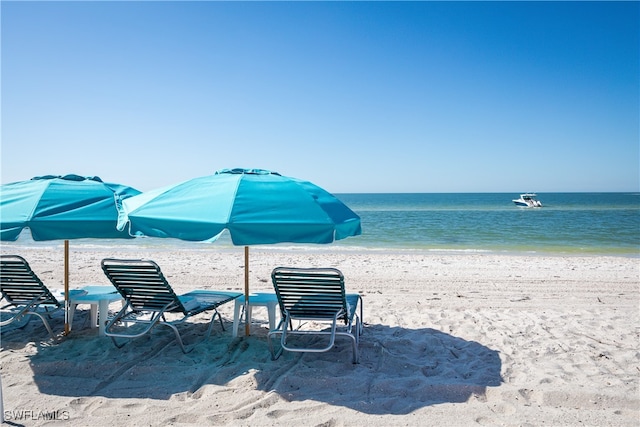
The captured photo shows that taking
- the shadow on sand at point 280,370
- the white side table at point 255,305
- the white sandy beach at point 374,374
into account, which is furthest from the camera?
the white side table at point 255,305

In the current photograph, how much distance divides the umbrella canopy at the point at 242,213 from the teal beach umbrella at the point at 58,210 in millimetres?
320

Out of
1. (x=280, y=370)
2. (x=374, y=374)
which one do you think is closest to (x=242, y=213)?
(x=280, y=370)

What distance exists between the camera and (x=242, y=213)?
148 inches

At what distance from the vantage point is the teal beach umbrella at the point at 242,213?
3650 millimetres

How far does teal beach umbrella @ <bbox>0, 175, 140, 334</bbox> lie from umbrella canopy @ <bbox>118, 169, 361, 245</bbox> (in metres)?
0.32

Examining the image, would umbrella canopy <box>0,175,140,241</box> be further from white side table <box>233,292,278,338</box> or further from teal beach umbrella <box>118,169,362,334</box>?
white side table <box>233,292,278,338</box>

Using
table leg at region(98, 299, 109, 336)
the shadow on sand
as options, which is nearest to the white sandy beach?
the shadow on sand

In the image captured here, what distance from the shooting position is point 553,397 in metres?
3.51

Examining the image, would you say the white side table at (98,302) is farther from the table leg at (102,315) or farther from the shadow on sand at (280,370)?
the shadow on sand at (280,370)

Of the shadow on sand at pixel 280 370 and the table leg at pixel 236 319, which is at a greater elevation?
the table leg at pixel 236 319

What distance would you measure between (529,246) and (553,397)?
16.3 m

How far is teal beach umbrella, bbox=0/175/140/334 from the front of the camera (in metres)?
4.05

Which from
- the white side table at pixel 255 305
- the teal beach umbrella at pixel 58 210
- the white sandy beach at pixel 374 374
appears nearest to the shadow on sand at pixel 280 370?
the white sandy beach at pixel 374 374

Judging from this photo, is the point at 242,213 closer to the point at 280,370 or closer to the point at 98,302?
the point at 280,370
